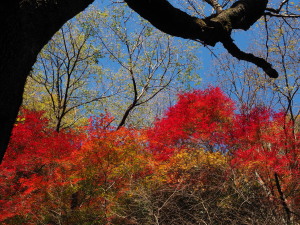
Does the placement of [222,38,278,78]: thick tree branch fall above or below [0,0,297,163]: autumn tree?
above

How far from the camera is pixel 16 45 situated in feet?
2.98

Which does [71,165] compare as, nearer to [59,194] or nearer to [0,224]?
[59,194]

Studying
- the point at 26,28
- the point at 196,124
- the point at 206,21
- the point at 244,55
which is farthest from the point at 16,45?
the point at 196,124

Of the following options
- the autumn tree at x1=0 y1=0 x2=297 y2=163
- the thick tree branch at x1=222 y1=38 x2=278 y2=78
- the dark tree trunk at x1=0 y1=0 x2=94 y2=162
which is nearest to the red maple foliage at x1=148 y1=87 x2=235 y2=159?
the thick tree branch at x1=222 y1=38 x2=278 y2=78

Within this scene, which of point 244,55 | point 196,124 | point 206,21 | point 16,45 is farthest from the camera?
point 196,124

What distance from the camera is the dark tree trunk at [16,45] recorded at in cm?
87

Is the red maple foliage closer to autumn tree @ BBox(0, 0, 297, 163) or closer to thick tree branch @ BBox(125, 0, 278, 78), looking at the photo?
thick tree branch @ BBox(125, 0, 278, 78)

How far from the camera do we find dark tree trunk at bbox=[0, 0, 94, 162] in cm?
87

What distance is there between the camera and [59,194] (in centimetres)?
737

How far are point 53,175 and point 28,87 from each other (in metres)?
11.2

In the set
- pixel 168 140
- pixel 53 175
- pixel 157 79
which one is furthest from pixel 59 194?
pixel 157 79

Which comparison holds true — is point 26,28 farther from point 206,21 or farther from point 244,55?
point 244,55

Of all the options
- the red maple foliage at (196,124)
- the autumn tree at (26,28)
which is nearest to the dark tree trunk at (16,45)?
the autumn tree at (26,28)

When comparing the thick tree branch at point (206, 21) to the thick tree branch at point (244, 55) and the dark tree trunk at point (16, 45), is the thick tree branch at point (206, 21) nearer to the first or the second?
the thick tree branch at point (244, 55)
